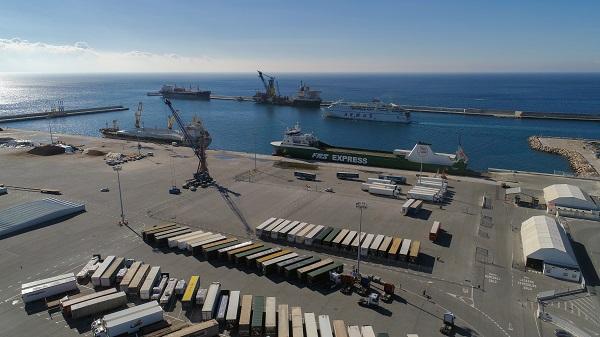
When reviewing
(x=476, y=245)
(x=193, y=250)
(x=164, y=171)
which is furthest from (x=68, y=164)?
(x=476, y=245)

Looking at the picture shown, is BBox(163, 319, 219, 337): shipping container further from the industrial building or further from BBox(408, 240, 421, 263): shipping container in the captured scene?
the industrial building

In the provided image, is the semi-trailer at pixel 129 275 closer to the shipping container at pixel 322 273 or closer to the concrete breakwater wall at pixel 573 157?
the shipping container at pixel 322 273

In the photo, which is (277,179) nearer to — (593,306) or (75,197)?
(75,197)

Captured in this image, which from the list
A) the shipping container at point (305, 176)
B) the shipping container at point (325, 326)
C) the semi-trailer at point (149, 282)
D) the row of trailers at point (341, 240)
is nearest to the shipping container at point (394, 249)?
the row of trailers at point (341, 240)

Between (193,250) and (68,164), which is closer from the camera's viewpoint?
(193,250)

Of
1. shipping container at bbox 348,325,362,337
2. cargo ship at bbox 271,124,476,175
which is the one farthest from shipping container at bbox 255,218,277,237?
cargo ship at bbox 271,124,476,175

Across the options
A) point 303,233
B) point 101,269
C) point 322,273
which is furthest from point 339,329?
point 101,269
